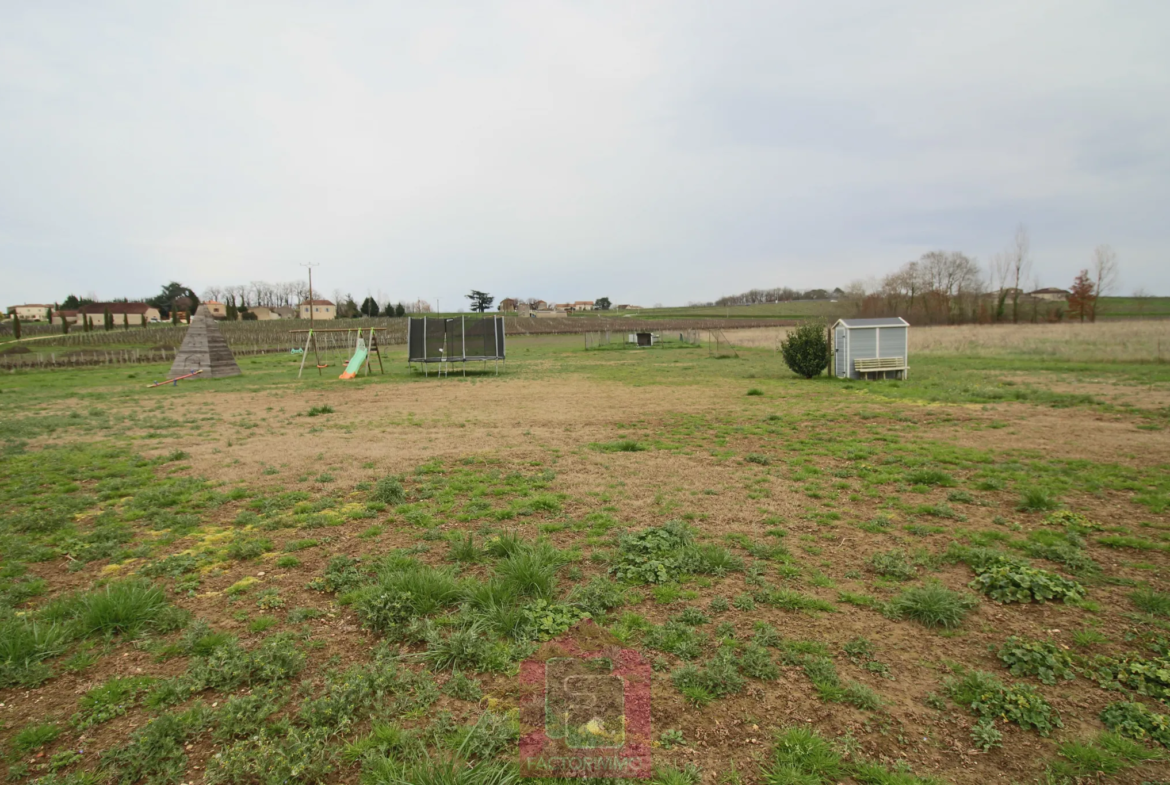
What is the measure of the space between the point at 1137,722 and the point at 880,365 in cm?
1649

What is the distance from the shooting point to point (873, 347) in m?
17.5

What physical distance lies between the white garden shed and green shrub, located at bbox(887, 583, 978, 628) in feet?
49.8

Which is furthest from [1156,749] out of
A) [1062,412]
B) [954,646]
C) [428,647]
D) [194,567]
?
[1062,412]

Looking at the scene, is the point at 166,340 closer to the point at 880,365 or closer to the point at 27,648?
the point at 880,365

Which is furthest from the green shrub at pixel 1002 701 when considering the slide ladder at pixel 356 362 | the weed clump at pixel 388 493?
the slide ladder at pixel 356 362

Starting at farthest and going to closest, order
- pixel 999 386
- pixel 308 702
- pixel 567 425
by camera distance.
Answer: pixel 999 386 < pixel 567 425 < pixel 308 702

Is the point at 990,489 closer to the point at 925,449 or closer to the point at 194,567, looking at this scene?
the point at 925,449

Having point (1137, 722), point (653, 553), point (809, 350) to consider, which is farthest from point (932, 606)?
point (809, 350)

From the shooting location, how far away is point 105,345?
5162 cm

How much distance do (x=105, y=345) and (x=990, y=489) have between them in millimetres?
67894

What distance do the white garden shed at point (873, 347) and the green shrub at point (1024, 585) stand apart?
14.6m

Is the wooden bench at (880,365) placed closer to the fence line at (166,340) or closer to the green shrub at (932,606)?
the green shrub at (932,606)

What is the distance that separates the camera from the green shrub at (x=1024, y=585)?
3.73 m

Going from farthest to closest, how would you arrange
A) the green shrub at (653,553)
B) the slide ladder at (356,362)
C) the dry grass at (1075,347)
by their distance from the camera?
the slide ladder at (356,362) → the dry grass at (1075,347) → the green shrub at (653,553)
